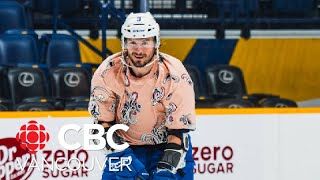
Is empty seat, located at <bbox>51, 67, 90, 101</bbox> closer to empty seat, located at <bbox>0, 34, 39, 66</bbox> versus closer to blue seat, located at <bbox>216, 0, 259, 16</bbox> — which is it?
empty seat, located at <bbox>0, 34, 39, 66</bbox>

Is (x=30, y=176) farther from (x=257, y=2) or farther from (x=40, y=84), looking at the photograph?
(x=257, y=2)

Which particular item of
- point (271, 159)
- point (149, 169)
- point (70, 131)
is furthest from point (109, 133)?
point (271, 159)

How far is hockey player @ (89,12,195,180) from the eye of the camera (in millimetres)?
5516

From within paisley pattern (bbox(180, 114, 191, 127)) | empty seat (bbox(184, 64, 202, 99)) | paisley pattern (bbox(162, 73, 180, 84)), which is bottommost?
empty seat (bbox(184, 64, 202, 99))

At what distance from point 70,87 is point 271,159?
8.74 ft

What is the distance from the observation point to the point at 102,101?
557 centimetres

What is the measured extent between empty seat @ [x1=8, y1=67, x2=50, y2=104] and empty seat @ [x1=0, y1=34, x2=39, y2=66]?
521 mm

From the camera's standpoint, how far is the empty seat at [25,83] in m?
9.54

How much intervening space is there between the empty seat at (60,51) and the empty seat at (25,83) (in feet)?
2.98

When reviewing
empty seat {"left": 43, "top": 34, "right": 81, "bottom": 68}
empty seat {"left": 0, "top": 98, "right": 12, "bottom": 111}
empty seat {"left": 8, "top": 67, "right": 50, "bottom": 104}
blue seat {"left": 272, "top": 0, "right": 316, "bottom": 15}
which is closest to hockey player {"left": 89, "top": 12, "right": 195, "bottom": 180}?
empty seat {"left": 0, "top": 98, "right": 12, "bottom": 111}

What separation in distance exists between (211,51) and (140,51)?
19.8 ft

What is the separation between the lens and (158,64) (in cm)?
554

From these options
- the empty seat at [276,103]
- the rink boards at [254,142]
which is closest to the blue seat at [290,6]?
the empty seat at [276,103]

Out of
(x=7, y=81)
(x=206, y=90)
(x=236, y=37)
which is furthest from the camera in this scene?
(x=236, y=37)
